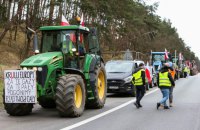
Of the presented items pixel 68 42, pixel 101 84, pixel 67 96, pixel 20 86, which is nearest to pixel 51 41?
pixel 68 42

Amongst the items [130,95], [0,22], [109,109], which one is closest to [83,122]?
[109,109]

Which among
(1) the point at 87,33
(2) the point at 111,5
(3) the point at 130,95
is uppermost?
(2) the point at 111,5

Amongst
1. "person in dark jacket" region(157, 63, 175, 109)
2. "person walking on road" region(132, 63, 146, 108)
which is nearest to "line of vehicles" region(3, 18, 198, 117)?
"person walking on road" region(132, 63, 146, 108)

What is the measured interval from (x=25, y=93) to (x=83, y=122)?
6.48ft

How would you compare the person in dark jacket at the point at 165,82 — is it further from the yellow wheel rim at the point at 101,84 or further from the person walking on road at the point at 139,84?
the yellow wheel rim at the point at 101,84

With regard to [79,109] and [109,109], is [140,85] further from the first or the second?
[79,109]

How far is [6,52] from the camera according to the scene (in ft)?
134

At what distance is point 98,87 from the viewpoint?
1541 centimetres

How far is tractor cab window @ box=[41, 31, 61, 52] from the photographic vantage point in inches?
549

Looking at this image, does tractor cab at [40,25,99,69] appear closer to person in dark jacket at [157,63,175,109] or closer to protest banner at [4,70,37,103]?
protest banner at [4,70,37,103]

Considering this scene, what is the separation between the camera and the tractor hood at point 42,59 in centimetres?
1230

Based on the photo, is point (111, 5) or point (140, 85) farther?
point (111, 5)

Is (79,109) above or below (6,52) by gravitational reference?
below

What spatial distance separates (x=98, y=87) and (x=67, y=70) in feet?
8.19
